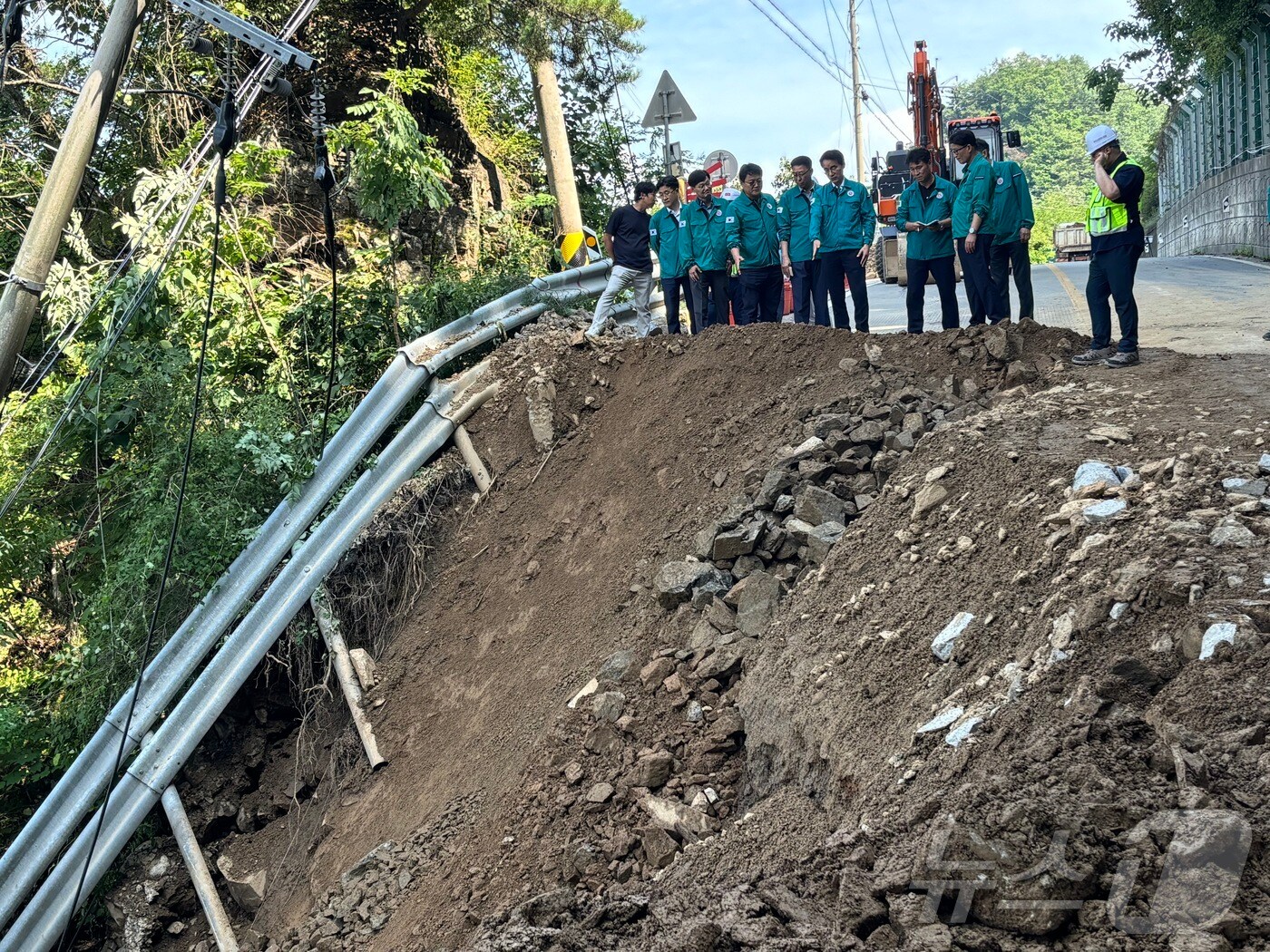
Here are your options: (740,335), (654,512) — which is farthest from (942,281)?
(654,512)

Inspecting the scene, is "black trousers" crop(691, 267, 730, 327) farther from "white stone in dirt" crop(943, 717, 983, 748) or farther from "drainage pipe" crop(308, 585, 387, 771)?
"white stone in dirt" crop(943, 717, 983, 748)

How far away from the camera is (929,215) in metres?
9.27

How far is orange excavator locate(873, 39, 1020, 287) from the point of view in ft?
74.4

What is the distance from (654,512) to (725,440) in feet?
2.56

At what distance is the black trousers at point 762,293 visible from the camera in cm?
1088

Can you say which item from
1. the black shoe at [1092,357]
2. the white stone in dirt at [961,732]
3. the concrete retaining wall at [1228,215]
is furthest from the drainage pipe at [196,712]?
the concrete retaining wall at [1228,215]

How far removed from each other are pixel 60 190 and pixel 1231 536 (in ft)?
21.1

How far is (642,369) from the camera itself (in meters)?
9.93

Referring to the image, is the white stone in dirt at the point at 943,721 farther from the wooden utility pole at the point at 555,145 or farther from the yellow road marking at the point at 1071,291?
the yellow road marking at the point at 1071,291

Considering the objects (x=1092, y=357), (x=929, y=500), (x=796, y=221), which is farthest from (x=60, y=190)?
(x=1092, y=357)

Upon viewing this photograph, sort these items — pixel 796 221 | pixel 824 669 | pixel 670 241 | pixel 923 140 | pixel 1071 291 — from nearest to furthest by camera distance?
pixel 824 669 → pixel 796 221 → pixel 670 241 → pixel 1071 291 → pixel 923 140

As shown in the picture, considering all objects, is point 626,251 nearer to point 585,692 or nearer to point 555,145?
point 555,145

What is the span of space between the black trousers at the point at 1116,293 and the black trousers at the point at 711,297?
4057mm

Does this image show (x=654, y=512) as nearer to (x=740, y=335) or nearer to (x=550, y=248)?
Result: (x=740, y=335)
